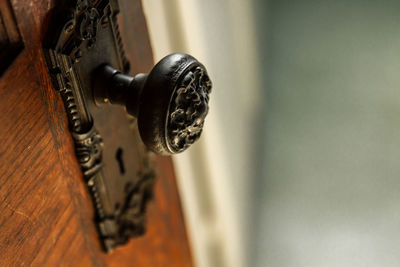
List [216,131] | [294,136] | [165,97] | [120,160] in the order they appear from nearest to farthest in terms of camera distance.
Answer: [165,97] → [120,160] → [216,131] → [294,136]

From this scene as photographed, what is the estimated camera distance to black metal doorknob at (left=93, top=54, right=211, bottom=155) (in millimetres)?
344

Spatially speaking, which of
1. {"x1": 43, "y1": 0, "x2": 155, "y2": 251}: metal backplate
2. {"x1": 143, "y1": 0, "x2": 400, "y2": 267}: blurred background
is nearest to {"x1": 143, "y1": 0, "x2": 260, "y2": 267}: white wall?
{"x1": 143, "y1": 0, "x2": 400, "y2": 267}: blurred background

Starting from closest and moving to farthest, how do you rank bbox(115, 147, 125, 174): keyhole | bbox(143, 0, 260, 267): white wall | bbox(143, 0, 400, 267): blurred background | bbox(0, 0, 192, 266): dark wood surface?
1. bbox(0, 0, 192, 266): dark wood surface
2. bbox(115, 147, 125, 174): keyhole
3. bbox(143, 0, 260, 267): white wall
4. bbox(143, 0, 400, 267): blurred background

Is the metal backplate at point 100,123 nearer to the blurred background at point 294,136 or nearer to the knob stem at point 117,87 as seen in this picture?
the knob stem at point 117,87

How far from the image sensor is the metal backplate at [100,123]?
336 mm

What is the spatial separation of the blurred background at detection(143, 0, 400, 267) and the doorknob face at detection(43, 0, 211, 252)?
0.70 ft

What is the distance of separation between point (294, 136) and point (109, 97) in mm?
1312

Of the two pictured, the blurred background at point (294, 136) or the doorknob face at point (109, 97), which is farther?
the blurred background at point (294, 136)

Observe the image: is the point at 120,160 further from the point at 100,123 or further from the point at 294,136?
the point at 294,136

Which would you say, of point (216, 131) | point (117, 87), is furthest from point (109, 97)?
point (216, 131)

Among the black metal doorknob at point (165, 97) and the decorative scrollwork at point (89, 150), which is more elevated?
the black metal doorknob at point (165, 97)

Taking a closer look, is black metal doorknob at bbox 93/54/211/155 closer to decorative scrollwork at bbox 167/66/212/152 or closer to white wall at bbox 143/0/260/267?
decorative scrollwork at bbox 167/66/212/152

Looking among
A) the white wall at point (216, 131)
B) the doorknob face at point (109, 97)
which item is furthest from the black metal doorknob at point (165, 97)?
the white wall at point (216, 131)

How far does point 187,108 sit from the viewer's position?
0.36 meters
